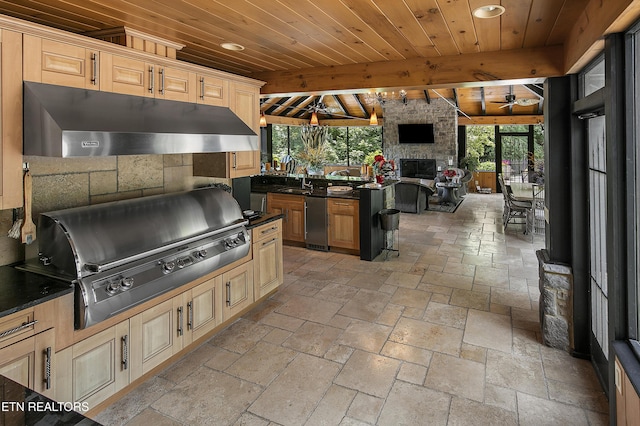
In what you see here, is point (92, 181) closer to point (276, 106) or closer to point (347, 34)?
point (347, 34)

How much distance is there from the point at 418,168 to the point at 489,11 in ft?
34.1

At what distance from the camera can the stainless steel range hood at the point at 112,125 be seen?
6.73ft

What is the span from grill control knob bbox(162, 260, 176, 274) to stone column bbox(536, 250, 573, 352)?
285 cm

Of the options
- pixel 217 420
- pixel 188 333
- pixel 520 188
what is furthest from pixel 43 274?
pixel 520 188

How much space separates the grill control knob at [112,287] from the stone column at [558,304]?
3.11m

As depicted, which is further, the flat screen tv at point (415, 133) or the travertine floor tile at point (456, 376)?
the flat screen tv at point (415, 133)

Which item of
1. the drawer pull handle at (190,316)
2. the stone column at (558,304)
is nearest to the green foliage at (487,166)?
the stone column at (558,304)

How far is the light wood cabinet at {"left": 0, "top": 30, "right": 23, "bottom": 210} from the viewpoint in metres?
1.99

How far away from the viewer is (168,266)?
2.61m

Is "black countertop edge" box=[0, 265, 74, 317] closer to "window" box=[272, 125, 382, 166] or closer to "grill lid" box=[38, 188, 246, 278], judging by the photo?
"grill lid" box=[38, 188, 246, 278]

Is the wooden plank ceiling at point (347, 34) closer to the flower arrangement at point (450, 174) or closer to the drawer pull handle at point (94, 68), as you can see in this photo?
the drawer pull handle at point (94, 68)

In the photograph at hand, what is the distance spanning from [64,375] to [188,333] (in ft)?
3.12

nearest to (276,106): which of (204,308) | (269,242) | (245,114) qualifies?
(245,114)

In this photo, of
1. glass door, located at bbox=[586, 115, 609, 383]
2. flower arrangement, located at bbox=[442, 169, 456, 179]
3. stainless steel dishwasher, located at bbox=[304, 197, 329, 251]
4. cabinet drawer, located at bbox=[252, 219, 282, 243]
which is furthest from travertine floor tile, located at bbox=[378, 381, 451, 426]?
flower arrangement, located at bbox=[442, 169, 456, 179]
